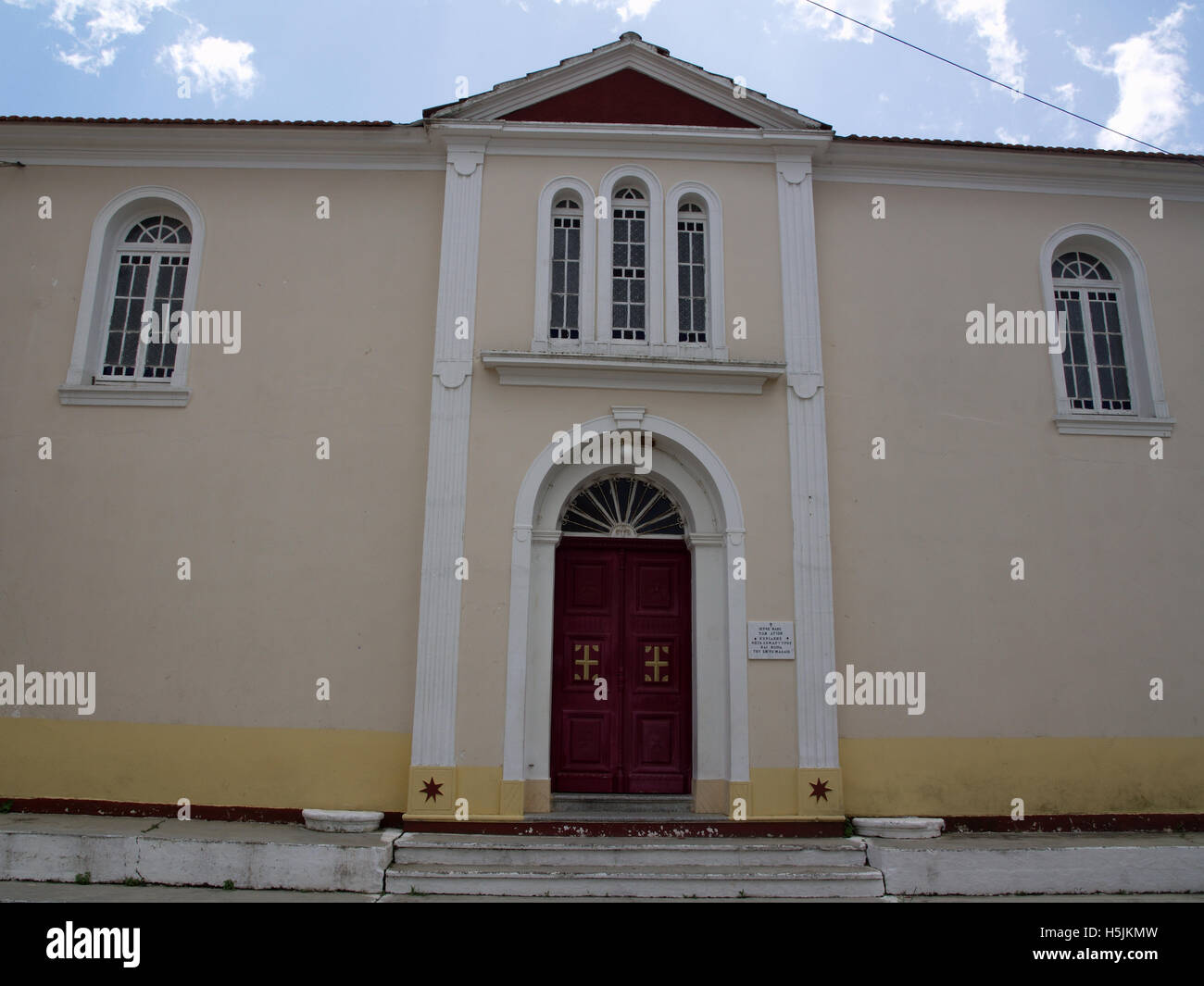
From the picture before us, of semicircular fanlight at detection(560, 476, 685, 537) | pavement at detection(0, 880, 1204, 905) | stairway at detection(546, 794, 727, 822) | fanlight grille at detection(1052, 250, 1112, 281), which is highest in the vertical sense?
fanlight grille at detection(1052, 250, 1112, 281)

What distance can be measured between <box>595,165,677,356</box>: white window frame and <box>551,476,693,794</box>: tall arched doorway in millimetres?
1321

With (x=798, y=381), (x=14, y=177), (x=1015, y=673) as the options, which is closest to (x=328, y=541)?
(x=798, y=381)

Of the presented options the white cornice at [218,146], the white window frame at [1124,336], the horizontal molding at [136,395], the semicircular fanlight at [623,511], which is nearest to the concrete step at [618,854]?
the semicircular fanlight at [623,511]

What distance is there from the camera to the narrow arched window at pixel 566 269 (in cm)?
820

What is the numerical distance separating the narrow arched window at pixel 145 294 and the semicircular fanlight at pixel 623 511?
445 centimetres

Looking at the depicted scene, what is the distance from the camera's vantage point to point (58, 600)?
7.79 m

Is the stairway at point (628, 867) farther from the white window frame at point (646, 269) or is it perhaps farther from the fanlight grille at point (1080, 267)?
the fanlight grille at point (1080, 267)

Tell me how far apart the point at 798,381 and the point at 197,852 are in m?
6.67

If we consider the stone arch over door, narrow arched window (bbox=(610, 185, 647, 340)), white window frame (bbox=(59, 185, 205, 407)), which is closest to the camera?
the stone arch over door

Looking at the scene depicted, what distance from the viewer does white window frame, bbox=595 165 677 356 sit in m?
8.02

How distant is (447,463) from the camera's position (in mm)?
7648
